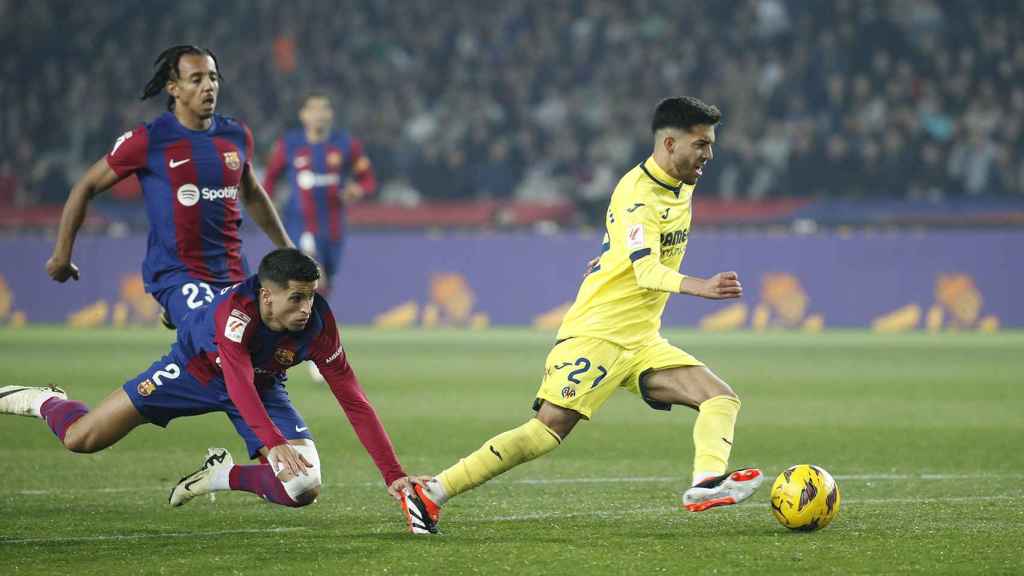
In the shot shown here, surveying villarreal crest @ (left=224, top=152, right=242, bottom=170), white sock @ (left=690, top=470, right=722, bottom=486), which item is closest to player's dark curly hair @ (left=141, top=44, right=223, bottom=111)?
villarreal crest @ (left=224, top=152, right=242, bottom=170)

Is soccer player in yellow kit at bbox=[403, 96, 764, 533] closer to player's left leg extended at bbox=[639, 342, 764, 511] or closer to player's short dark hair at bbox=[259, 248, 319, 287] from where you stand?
player's left leg extended at bbox=[639, 342, 764, 511]

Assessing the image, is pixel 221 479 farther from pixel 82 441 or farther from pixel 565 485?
pixel 565 485

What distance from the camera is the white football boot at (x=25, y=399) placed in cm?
684

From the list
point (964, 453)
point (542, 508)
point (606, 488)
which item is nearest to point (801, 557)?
point (542, 508)

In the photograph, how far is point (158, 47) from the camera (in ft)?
87.0

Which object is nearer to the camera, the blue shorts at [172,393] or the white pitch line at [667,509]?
the blue shorts at [172,393]

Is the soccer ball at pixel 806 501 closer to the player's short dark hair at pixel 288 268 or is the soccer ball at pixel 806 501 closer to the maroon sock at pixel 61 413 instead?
the player's short dark hair at pixel 288 268

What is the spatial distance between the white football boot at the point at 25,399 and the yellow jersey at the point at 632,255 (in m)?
2.34

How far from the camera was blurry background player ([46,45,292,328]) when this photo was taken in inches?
283

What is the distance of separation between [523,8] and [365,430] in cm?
2019

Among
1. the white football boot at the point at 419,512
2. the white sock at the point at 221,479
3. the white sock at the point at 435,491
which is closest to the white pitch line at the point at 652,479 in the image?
the white sock at the point at 221,479

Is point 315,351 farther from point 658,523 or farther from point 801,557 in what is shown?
point 801,557

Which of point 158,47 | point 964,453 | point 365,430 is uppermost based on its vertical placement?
point 158,47

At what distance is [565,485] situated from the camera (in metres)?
7.61
